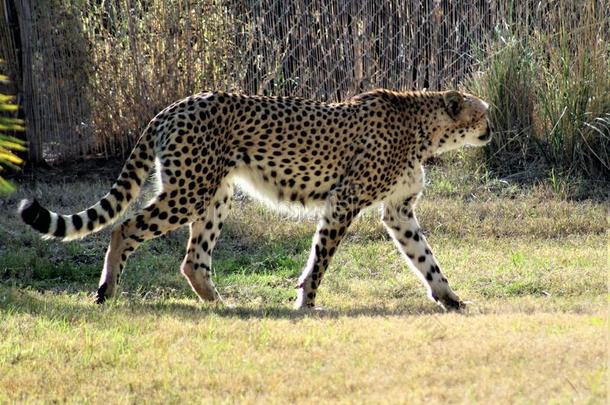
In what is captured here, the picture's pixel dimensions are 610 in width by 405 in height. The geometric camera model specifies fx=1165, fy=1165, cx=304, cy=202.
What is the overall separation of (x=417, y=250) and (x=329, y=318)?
128cm

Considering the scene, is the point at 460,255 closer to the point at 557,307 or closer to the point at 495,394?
the point at 557,307

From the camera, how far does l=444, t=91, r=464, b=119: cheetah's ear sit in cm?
723

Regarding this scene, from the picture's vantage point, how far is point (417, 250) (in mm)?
6898

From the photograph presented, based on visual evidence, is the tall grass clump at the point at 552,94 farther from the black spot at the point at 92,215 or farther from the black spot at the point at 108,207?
the black spot at the point at 92,215

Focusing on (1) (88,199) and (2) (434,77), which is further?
(2) (434,77)

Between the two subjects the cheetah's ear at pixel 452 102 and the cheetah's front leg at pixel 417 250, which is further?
the cheetah's ear at pixel 452 102

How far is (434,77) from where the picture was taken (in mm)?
11109

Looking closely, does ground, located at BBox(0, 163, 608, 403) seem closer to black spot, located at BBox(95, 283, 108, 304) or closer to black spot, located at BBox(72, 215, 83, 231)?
black spot, located at BBox(95, 283, 108, 304)

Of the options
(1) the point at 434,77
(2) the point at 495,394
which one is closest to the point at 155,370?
(2) the point at 495,394

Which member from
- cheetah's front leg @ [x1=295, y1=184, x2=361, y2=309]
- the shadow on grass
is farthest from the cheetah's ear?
the shadow on grass

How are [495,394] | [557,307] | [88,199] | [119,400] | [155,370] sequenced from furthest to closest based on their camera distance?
[88,199]
[557,307]
[155,370]
[119,400]
[495,394]

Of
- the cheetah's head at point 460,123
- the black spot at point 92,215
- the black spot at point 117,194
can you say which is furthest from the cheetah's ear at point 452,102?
the black spot at point 92,215

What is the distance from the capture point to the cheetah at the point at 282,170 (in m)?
6.39

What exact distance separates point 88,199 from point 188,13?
2.16 m
